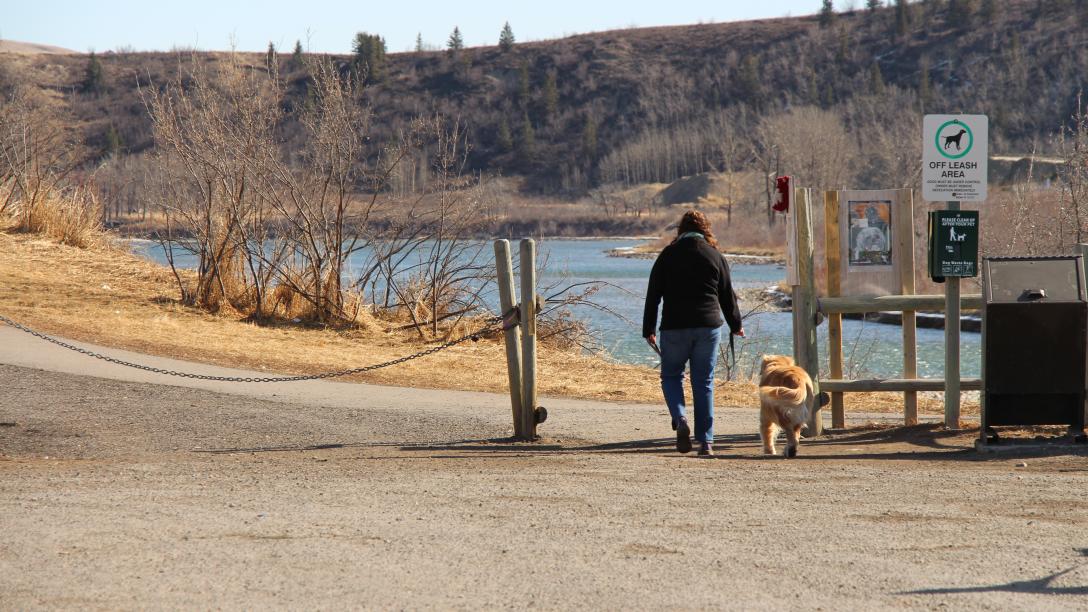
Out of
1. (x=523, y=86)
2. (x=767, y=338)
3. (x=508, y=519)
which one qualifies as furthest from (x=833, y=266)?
(x=523, y=86)

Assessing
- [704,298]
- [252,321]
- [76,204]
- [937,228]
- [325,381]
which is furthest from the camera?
[76,204]

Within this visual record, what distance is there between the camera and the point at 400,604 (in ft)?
14.7

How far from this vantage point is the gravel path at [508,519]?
4.65 m

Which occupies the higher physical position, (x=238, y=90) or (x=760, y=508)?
(x=238, y=90)

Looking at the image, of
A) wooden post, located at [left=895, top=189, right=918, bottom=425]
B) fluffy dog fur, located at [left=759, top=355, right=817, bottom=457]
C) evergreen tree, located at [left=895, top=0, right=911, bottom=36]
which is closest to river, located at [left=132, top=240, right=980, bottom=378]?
wooden post, located at [left=895, top=189, right=918, bottom=425]

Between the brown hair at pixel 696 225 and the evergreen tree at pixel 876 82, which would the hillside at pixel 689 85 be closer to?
the evergreen tree at pixel 876 82

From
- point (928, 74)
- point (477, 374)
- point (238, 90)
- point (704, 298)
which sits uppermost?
point (928, 74)

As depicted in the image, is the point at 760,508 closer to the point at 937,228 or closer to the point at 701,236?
the point at 701,236

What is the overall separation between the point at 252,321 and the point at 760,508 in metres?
13.3

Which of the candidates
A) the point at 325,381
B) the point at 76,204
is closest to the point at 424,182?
the point at 325,381

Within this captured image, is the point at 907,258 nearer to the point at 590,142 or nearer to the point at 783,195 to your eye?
the point at 783,195

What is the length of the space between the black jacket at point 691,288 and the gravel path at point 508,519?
1006 millimetres

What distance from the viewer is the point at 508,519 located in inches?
233

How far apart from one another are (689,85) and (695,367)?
162 metres
